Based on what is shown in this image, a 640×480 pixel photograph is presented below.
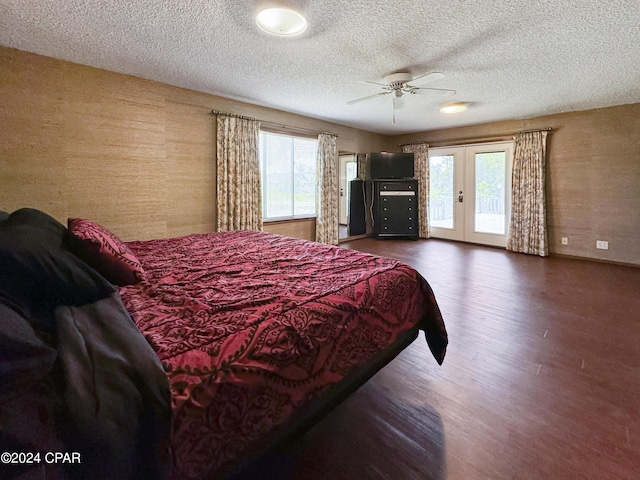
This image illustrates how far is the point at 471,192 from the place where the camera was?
21.0 ft

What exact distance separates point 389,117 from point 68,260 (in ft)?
18.0

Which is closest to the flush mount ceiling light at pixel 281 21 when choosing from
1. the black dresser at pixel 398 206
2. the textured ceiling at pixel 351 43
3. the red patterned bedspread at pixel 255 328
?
the textured ceiling at pixel 351 43

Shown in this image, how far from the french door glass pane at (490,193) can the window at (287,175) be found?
343cm

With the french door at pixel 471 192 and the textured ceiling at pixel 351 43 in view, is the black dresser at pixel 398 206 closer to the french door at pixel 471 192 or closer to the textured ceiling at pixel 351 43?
the french door at pixel 471 192

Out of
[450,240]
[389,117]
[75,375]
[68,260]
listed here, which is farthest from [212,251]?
[450,240]

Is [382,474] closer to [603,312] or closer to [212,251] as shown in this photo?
[212,251]

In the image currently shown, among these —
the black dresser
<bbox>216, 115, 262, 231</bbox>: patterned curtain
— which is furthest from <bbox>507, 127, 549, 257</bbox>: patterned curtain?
<bbox>216, 115, 262, 231</bbox>: patterned curtain

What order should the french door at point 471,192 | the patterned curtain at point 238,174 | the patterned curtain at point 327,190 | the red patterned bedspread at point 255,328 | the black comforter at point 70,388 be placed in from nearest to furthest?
the black comforter at point 70,388 → the red patterned bedspread at point 255,328 → the patterned curtain at point 238,174 → the patterned curtain at point 327,190 → the french door at point 471,192

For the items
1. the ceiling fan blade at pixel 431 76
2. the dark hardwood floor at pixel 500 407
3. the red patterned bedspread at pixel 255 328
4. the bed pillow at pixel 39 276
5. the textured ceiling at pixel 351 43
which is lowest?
the dark hardwood floor at pixel 500 407

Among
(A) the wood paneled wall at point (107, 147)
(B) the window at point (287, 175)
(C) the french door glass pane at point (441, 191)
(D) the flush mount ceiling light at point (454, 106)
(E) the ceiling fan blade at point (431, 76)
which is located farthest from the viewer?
(C) the french door glass pane at point (441, 191)

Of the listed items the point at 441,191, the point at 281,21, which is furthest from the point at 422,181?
the point at 281,21

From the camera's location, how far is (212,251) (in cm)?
247

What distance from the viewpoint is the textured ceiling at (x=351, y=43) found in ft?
7.28

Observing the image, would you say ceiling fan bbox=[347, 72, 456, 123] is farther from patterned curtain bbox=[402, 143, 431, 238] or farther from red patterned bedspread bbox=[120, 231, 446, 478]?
patterned curtain bbox=[402, 143, 431, 238]
